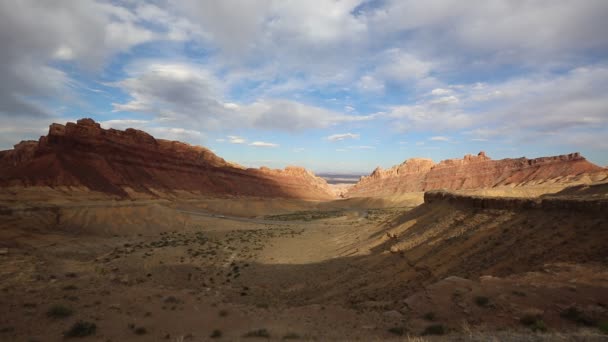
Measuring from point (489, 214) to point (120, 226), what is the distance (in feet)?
151

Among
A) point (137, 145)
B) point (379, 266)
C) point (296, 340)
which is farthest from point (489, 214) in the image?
point (137, 145)

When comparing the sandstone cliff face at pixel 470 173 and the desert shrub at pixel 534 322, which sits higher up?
the sandstone cliff face at pixel 470 173

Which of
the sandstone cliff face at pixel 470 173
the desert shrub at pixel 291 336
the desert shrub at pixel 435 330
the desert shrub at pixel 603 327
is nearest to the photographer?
the desert shrub at pixel 603 327

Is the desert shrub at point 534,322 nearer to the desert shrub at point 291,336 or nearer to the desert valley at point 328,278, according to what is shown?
the desert valley at point 328,278

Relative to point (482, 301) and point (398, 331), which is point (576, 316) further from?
point (398, 331)

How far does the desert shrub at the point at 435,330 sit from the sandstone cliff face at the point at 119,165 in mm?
69045

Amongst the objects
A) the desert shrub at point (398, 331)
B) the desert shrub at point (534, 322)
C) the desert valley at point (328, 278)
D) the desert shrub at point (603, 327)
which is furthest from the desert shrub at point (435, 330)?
the desert shrub at point (603, 327)

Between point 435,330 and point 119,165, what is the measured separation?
86.5 meters

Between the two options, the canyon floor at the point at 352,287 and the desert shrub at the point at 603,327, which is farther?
the canyon floor at the point at 352,287

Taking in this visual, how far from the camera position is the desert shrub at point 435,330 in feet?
27.9

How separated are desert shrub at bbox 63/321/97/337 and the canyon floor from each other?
7 centimetres

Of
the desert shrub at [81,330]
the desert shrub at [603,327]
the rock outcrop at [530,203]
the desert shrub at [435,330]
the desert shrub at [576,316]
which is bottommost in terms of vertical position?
the desert shrub at [81,330]

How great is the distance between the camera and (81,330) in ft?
32.8

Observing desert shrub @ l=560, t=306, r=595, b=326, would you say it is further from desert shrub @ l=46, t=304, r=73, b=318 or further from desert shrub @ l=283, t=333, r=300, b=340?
desert shrub @ l=46, t=304, r=73, b=318
